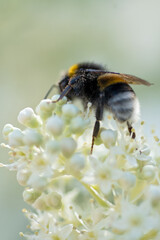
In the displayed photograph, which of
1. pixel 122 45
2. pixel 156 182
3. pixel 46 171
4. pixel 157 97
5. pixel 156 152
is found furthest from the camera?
pixel 122 45

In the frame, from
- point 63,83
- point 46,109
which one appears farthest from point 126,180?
A: point 63,83

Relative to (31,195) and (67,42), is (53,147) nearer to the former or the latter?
(31,195)

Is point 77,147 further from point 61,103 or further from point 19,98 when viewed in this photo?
point 19,98

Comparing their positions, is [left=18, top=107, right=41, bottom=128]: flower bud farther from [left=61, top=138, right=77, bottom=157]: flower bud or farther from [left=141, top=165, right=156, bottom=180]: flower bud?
[left=141, top=165, right=156, bottom=180]: flower bud

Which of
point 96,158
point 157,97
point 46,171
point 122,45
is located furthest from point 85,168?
point 122,45

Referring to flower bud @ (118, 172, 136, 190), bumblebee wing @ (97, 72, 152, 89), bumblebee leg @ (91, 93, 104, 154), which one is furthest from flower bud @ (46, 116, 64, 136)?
bumblebee wing @ (97, 72, 152, 89)

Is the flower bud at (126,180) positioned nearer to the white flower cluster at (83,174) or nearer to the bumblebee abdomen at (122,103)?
the white flower cluster at (83,174)

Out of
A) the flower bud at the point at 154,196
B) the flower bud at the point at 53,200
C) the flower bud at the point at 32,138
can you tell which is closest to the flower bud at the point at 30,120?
the flower bud at the point at 32,138
